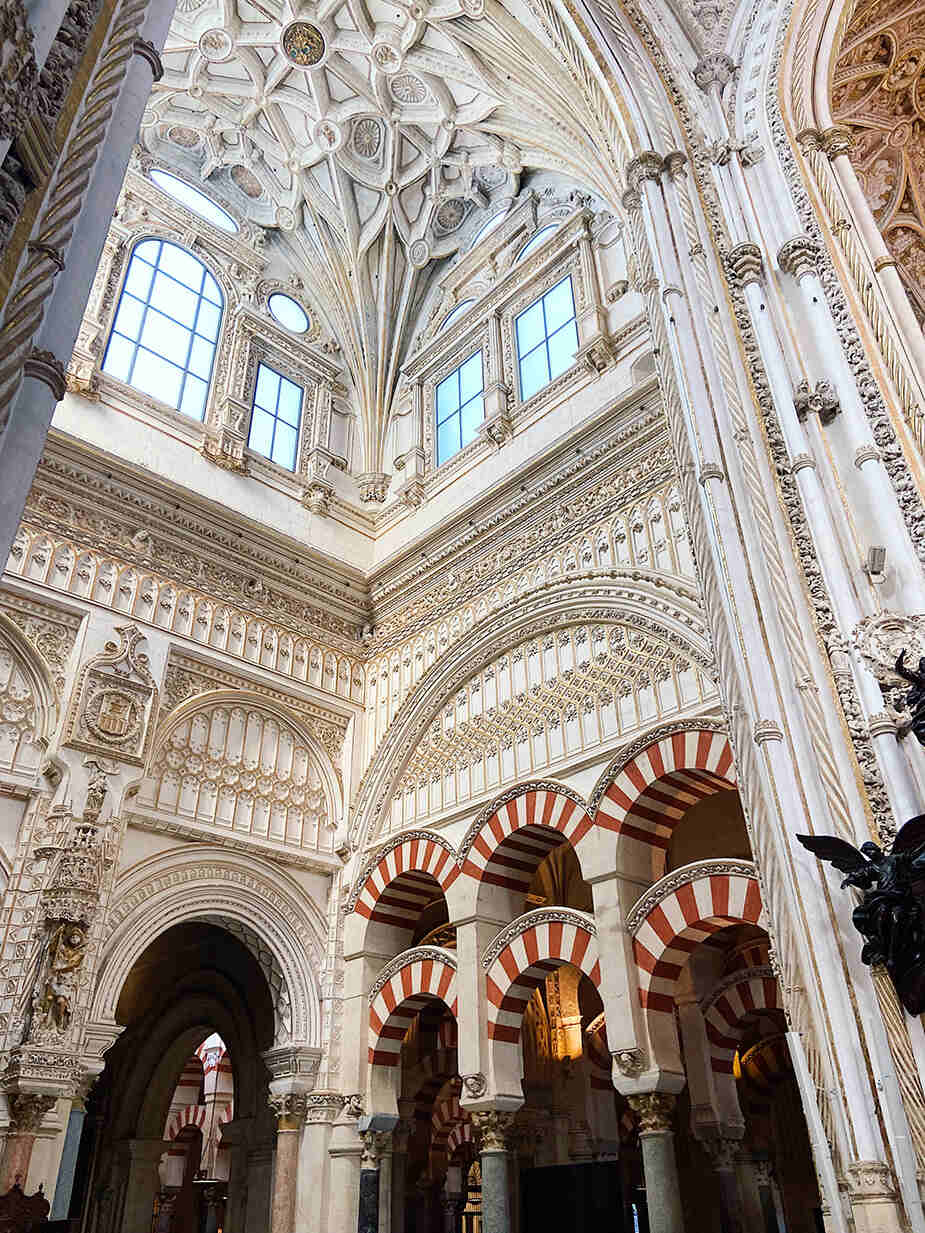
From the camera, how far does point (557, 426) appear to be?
9.66 meters

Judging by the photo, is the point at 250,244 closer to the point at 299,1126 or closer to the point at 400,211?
the point at 400,211

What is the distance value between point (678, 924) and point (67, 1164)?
4915mm

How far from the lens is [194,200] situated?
1239cm

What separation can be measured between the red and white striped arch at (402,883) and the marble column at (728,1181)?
3182 millimetres

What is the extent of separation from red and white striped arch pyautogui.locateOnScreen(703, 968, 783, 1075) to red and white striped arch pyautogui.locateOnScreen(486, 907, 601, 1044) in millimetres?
1463

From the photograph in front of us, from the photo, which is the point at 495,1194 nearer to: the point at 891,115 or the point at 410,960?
the point at 410,960

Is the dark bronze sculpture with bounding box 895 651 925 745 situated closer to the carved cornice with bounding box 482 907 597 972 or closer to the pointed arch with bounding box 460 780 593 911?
the carved cornice with bounding box 482 907 597 972

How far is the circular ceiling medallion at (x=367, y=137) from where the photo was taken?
12.5 m

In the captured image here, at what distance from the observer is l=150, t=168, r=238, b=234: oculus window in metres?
12.0

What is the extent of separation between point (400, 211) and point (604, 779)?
9.28 metres

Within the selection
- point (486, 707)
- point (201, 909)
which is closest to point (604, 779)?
point (486, 707)

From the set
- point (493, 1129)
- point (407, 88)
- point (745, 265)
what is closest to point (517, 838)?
point (493, 1129)

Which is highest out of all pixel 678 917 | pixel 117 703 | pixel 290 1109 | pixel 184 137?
pixel 184 137

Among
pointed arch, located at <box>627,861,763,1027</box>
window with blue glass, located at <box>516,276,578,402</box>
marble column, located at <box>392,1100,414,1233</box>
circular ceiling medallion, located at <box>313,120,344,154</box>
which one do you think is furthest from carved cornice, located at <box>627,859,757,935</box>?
circular ceiling medallion, located at <box>313,120,344,154</box>
